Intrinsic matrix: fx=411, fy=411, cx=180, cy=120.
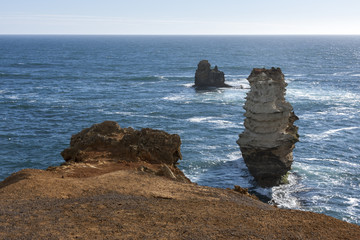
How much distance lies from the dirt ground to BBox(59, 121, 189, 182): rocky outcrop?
3628 millimetres

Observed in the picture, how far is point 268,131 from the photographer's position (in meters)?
39.3

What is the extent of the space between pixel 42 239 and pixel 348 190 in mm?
31386

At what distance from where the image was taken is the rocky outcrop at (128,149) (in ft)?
81.6

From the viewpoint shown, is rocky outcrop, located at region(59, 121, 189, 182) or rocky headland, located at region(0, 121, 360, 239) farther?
rocky outcrop, located at region(59, 121, 189, 182)

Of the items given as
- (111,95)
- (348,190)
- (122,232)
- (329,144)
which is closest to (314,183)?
(348,190)

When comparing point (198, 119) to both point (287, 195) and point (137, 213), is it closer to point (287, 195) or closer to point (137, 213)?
point (287, 195)

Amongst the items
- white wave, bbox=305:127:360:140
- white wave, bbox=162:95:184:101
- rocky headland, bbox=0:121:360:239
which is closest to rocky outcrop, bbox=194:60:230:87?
white wave, bbox=162:95:184:101

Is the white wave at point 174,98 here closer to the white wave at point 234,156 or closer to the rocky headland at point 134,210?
the white wave at point 234,156

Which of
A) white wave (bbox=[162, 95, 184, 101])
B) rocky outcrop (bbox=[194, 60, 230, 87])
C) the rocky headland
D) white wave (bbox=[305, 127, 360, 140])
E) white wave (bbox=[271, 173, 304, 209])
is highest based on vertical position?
the rocky headland

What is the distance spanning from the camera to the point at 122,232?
49.5 feet

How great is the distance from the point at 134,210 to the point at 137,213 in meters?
0.30

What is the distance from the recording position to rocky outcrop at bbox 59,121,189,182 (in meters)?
24.9

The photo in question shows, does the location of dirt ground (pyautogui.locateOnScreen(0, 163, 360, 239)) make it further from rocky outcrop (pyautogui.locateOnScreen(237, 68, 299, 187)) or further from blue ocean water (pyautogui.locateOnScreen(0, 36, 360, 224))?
rocky outcrop (pyautogui.locateOnScreen(237, 68, 299, 187))

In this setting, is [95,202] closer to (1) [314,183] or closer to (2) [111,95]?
(1) [314,183]
